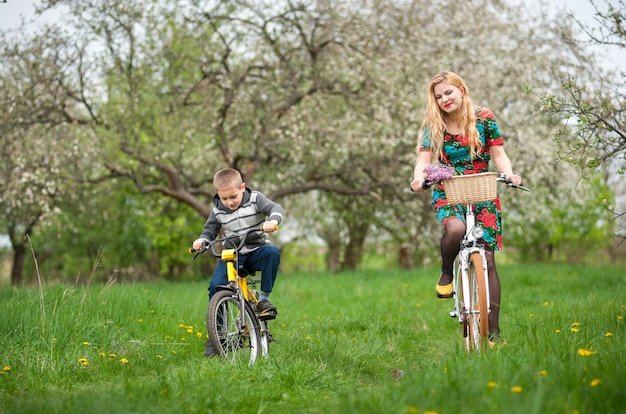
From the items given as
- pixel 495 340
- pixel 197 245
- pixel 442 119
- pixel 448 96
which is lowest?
pixel 495 340

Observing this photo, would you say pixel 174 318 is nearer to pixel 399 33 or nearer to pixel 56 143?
pixel 56 143

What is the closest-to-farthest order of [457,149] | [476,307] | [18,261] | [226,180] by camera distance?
[476,307] → [226,180] → [457,149] → [18,261]

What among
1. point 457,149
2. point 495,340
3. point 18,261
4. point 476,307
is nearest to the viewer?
point 495,340

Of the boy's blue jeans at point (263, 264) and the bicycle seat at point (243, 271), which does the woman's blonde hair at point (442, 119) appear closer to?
the boy's blue jeans at point (263, 264)

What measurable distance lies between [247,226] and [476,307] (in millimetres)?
1717

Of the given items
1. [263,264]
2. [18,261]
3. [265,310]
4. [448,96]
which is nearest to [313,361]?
[265,310]

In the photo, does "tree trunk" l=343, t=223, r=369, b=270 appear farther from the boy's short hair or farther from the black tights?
the boy's short hair

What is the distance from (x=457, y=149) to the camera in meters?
5.14

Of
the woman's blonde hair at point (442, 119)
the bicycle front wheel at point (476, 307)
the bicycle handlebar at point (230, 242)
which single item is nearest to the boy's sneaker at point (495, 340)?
the bicycle front wheel at point (476, 307)

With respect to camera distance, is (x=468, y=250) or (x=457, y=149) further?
(x=457, y=149)

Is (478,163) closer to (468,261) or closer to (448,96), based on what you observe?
(448,96)

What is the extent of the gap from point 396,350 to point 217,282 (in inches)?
66.0

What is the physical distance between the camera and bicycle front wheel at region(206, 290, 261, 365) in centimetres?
473

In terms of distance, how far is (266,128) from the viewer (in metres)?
12.0
